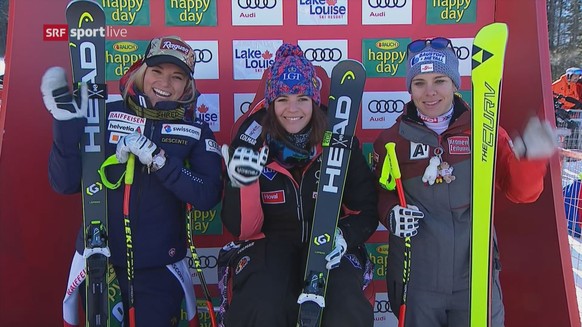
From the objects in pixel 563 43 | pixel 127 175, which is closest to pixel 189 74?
pixel 127 175

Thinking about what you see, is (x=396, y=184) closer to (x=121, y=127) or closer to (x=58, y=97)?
(x=121, y=127)

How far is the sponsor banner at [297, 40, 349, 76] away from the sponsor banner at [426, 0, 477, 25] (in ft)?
1.88

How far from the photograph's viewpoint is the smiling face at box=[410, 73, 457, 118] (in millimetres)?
2232

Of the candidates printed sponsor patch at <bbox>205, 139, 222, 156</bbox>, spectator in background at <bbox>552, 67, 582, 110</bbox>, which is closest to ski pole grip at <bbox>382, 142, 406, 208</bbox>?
printed sponsor patch at <bbox>205, 139, 222, 156</bbox>

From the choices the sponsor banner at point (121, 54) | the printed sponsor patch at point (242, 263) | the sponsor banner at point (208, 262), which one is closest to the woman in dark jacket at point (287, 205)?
the printed sponsor patch at point (242, 263)

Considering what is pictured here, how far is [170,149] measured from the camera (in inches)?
95.5

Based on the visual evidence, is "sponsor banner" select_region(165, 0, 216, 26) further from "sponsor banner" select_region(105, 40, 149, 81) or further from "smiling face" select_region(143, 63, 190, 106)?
"smiling face" select_region(143, 63, 190, 106)

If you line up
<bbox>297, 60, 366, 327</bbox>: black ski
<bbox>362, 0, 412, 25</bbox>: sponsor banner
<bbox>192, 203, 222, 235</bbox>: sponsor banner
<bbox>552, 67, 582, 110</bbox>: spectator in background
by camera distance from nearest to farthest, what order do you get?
<bbox>297, 60, 366, 327</bbox>: black ski, <bbox>362, 0, 412, 25</bbox>: sponsor banner, <bbox>192, 203, 222, 235</bbox>: sponsor banner, <bbox>552, 67, 582, 110</bbox>: spectator in background

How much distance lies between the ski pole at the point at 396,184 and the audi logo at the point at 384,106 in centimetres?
93

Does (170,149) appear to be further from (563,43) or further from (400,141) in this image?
(563,43)

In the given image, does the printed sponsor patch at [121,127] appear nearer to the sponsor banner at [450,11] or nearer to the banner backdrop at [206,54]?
the banner backdrop at [206,54]

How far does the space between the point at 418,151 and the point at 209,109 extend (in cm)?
145

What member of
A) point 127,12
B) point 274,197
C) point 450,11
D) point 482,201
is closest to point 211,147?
point 274,197

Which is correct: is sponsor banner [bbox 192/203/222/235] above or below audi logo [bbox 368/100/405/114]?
below
